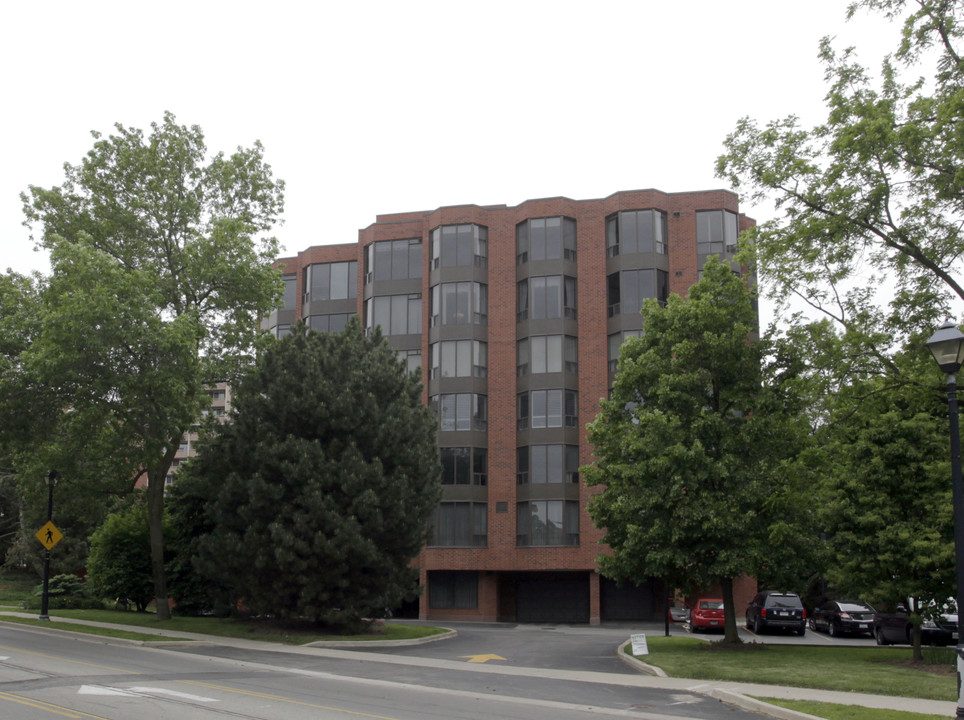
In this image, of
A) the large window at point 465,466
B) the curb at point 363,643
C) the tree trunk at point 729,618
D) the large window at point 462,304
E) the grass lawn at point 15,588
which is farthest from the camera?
the large window at point 462,304

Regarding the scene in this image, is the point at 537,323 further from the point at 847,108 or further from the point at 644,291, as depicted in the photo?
the point at 847,108

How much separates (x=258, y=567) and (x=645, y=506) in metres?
11.7

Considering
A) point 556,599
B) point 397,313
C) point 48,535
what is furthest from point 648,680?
point 397,313

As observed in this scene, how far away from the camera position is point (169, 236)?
3197cm

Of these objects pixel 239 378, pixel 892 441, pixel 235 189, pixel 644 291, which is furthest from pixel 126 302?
pixel 644 291

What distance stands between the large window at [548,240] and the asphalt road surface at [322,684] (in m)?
25.2

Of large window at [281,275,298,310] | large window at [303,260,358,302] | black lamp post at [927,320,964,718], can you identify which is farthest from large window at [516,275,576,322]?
black lamp post at [927,320,964,718]

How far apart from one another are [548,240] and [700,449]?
25.0 m

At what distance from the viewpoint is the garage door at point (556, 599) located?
4606cm

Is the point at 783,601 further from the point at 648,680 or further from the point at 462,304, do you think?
the point at 462,304

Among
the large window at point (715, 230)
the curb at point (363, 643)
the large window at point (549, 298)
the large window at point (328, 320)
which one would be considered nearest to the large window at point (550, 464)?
the large window at point (549, 298)

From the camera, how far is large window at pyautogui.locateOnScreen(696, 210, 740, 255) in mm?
45750

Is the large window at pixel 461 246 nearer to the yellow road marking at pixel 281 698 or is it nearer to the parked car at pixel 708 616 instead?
the parked car at pixel 708 616

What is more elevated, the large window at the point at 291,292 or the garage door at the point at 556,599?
the large window at the point at 291,292
